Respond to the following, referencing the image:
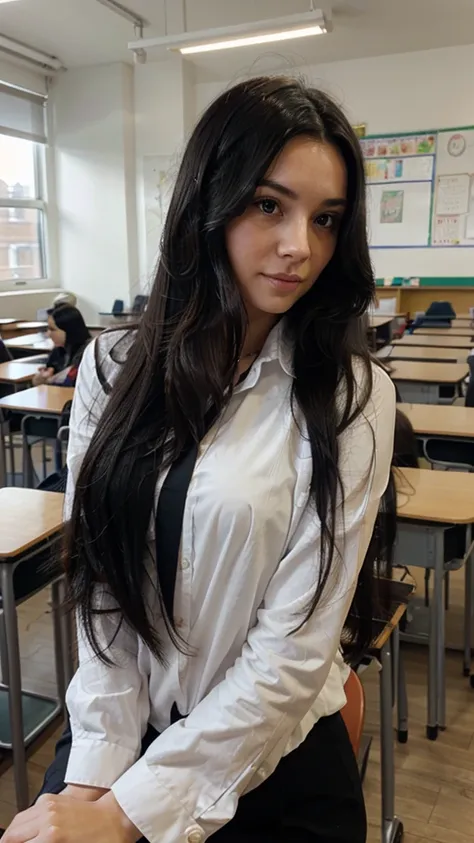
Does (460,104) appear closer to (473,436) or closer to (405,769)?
(473,436)

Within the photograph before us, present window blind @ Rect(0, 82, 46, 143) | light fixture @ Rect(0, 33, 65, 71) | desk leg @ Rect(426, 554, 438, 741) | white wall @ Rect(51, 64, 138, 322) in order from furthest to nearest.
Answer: white wall @ Rect(51, 64, 138, 322) → window blind @ Rect(0, 82, 46, 143) → light fixture @ Rect(0, 33, 65, 71) → desk leg @ Rect(426, 554, 438, 741)

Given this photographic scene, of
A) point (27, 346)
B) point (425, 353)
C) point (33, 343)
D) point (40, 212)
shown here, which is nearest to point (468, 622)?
point (425, 353)

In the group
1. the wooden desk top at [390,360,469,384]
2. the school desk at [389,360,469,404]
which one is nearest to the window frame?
the wooden desk top at [390,360,469,384]

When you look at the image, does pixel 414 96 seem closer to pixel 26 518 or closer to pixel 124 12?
pixel 124 12

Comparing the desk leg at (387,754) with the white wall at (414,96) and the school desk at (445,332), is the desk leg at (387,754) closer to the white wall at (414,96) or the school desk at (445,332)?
the school desk at (445,332)

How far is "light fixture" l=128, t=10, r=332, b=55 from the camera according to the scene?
16.9ft

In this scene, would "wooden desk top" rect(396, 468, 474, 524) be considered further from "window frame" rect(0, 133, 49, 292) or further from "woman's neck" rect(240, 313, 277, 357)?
"window frame" rect(0, 133, 49, 292)

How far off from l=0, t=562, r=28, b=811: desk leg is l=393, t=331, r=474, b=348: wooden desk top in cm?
395

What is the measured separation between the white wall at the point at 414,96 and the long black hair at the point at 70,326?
4100 mm

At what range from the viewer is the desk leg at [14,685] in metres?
1.57

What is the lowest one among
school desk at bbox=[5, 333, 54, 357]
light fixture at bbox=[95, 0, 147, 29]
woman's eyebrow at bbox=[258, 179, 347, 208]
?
school desk at bbox=[5, 333, 54, 357]

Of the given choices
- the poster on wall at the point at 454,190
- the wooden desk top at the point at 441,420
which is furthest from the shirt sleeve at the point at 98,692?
the poster on wall at the point at 454,190

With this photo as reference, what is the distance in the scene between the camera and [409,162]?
7.52 meters

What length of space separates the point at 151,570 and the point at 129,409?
9.1 inches
